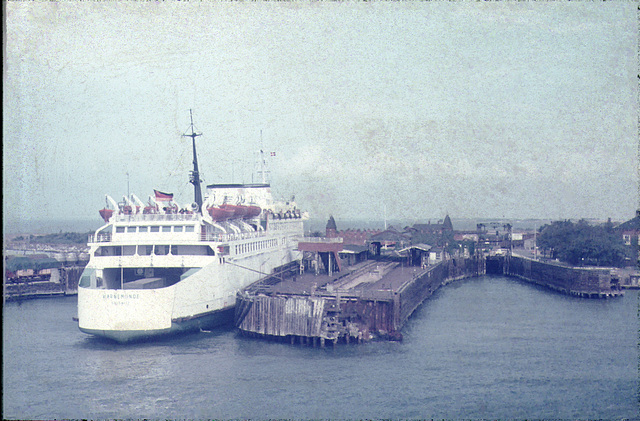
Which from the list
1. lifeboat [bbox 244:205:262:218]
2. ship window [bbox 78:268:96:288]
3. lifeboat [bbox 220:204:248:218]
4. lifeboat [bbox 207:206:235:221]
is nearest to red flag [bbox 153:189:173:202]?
lifeboat [bbox 207:206:235:221]

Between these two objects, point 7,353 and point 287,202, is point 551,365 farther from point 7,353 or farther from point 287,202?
point 287,202

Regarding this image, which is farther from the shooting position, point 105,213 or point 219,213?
point 105,213

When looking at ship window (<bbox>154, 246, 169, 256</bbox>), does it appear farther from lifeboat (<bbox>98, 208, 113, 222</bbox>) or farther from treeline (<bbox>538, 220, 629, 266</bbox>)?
treeline (<bbox>538, 220, 629, 266</bbox>)

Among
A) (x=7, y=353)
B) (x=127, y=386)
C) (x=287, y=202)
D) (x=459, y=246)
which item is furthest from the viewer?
(x=459, y=246)

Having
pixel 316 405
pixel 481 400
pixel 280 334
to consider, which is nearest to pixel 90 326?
pixel 280 334

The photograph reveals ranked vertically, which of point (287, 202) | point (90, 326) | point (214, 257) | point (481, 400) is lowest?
point (481, 400)

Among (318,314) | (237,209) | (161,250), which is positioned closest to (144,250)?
(161,250)

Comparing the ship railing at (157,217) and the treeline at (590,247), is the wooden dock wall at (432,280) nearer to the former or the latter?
the treeline at (590,247)

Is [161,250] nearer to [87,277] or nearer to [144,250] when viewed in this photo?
[144,250]
